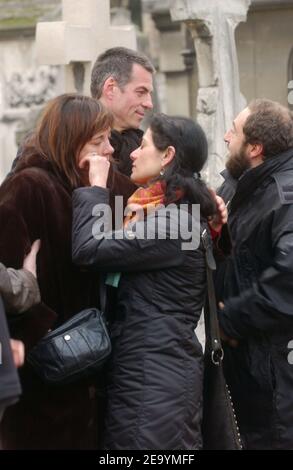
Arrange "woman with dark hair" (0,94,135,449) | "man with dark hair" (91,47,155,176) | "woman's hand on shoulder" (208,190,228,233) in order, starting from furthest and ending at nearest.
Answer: "man with dark hair" (91,47,155,176) → "woman's hand on shoulder" (208,190,228,233) → "woman with dark hair" (0,94,135,449)

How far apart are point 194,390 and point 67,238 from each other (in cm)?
66

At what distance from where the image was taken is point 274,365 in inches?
185

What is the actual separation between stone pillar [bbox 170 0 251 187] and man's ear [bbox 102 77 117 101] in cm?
187

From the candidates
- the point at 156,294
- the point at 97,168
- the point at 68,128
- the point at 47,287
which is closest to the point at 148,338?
the point at 156,294

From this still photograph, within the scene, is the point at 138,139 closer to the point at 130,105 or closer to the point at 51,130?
the point at 130,105

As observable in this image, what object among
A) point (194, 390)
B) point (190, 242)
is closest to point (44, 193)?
point (190, 242)

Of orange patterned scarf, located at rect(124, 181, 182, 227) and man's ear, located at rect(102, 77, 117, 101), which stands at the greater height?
man's ear, located at rect(102, 77, 117, 101)

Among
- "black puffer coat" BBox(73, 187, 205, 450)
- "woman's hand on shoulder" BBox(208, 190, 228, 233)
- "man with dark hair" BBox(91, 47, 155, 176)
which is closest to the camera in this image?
"black puffer coat" BBox(73, 187, 205, 450)

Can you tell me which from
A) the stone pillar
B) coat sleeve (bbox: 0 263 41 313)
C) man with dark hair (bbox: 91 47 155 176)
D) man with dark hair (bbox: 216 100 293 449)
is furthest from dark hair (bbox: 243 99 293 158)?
the stone pillar

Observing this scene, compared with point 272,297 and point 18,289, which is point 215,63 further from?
point 18,289

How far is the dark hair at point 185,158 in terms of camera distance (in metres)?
4.38

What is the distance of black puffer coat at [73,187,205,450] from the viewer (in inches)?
166

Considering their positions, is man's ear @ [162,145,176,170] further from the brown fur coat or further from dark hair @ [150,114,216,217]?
the brown fur coat

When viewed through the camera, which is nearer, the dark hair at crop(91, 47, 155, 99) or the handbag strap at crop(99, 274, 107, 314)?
the handbag strap at crop(99, 274, 107, 314)
